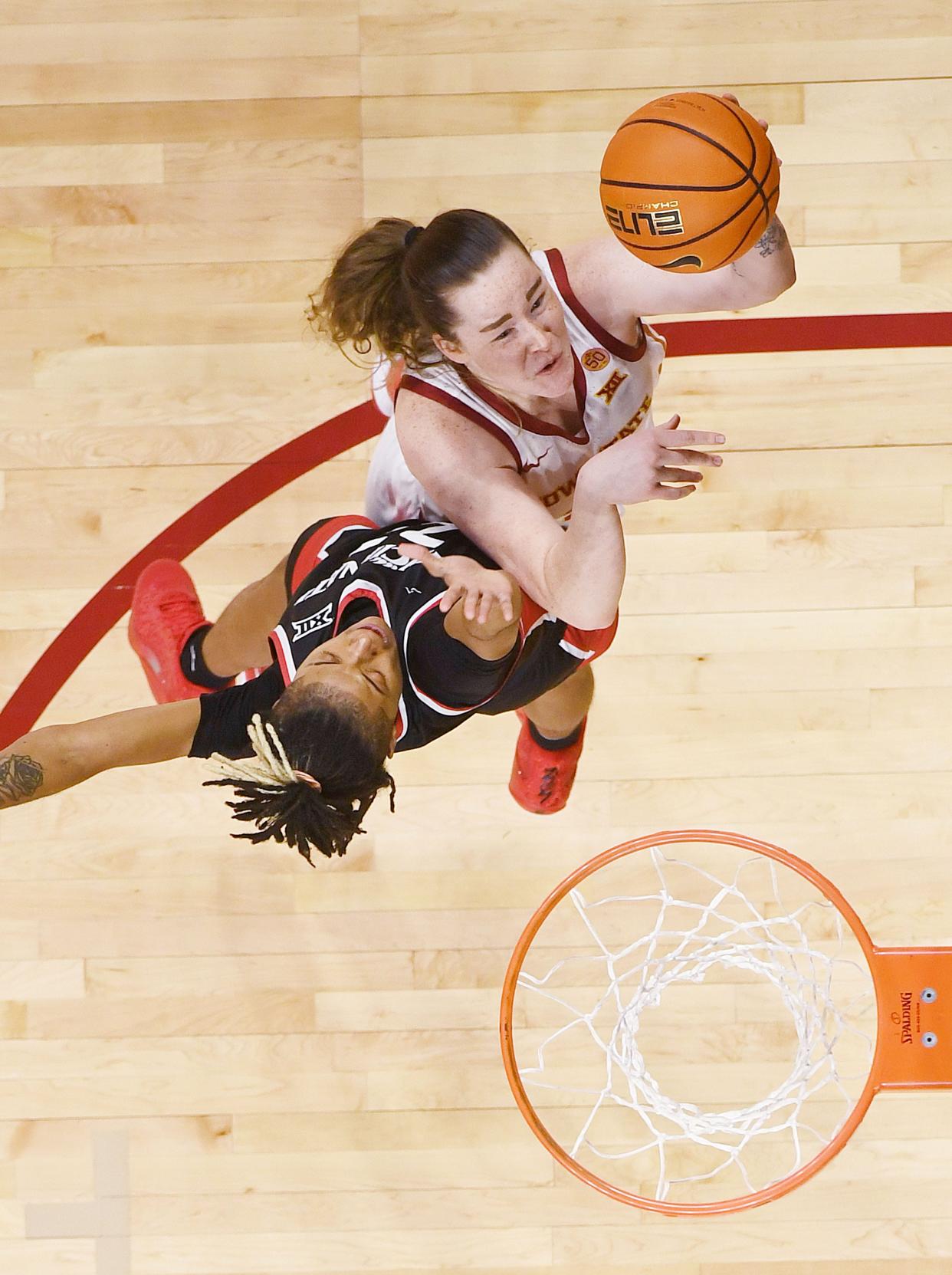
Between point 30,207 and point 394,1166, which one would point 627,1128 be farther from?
point 30,207

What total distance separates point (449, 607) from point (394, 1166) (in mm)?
1708

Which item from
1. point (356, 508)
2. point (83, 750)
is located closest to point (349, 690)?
point (83, 750)

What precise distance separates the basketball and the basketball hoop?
4.91 feet

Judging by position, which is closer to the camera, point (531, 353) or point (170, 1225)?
point (531, 353)

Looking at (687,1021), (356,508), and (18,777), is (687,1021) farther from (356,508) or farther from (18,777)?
(18,777)

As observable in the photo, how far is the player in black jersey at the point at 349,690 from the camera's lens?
1.83 m

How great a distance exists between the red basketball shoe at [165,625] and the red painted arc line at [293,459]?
0.63ft

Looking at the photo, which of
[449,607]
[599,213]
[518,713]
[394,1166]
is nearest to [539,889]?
[518,713]

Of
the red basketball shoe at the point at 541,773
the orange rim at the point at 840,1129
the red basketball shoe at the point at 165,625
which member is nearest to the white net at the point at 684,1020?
the red basketball shoe at the point at 541,773

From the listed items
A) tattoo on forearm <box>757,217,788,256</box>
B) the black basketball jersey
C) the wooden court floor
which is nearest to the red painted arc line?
the wooden court floor

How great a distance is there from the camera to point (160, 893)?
9.89 ft

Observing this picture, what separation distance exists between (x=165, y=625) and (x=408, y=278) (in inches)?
45.5

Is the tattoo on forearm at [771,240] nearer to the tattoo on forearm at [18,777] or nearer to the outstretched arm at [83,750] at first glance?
the outstretched arm at [83,750]

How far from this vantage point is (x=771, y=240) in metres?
2.08
